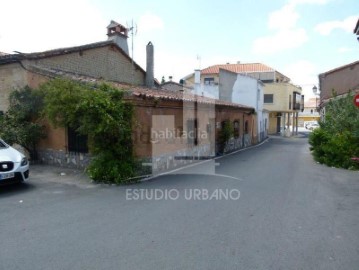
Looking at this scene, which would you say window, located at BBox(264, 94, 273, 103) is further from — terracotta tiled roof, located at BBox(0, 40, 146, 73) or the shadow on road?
the shadow on road

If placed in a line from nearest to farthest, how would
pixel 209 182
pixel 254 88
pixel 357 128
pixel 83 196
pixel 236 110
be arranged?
pixel 83 196 → pixel 209 182 → pixel 357 128 → pixel 236 110 → pixel 254 88

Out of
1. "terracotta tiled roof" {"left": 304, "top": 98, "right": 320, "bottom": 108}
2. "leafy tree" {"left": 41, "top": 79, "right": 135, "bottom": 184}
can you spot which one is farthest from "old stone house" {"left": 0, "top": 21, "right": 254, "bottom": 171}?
"terracotta tiled roof" {"left": 304, "top": 98, "right": 320, "bottom": 108}

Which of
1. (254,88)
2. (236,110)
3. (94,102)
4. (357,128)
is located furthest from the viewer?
(254,88)

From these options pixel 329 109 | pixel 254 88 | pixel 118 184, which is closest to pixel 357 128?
pixel 329 109

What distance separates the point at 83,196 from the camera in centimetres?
735

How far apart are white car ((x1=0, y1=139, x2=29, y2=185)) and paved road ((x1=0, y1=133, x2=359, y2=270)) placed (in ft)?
1.24

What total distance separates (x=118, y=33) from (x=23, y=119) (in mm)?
10095

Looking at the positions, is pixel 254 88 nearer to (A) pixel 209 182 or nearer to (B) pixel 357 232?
(A) pixel 209 182

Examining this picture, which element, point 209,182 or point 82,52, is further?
point 82,52

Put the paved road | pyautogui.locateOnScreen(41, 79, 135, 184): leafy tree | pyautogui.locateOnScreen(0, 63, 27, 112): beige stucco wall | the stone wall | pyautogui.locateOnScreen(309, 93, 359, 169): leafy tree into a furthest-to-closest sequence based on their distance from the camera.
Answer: pyautogui.locateOnScreen(309, 93, 359, 169): leafy tree → pyautogui.locateOnScreen(0, 63, 27, 112): beige stucco wall → the stone wall → pyautogui.locateOnScreen(41, 79, 135, 184): leafy tree → the paved road

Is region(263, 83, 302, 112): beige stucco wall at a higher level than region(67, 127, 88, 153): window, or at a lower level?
higher

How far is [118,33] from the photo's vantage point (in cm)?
1922

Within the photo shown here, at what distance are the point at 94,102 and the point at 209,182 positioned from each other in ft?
13.8

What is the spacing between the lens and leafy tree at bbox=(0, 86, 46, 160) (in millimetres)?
10852
